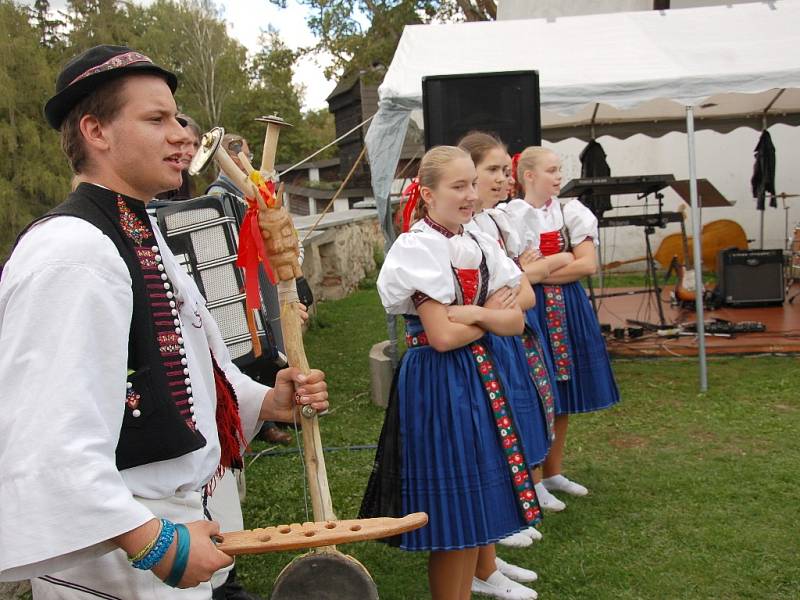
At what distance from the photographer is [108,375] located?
120 cm

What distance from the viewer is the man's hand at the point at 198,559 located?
47.2 inches

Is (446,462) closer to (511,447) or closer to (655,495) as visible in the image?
(511,447)

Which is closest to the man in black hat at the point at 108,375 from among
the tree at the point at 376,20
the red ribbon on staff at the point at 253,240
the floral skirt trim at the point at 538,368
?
the red ribbon on staff at the point at 253,240

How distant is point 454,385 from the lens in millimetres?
2475

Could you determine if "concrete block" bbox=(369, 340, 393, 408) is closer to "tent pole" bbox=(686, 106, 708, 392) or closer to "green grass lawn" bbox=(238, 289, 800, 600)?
"green grass lawn" bbox=(238, 289, 800, 600)

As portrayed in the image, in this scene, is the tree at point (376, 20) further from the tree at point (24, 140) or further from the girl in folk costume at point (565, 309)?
the girl in folk costume at point (565, 309)

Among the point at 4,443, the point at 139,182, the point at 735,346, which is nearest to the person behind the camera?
the point at 4,443

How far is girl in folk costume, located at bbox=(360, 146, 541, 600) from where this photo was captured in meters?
2.43

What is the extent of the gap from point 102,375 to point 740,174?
1252 cm

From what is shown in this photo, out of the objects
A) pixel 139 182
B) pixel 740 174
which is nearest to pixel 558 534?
pixel 139 182

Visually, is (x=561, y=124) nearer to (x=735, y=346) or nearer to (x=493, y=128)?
(x=735, y=346)

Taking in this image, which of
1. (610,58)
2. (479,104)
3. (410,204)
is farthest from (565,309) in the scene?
(610,58)

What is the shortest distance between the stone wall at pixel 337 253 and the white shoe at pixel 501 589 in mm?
5985

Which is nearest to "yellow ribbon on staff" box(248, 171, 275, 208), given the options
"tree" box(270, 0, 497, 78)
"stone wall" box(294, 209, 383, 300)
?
"stone wall" box(294, 209, 383, 300)
